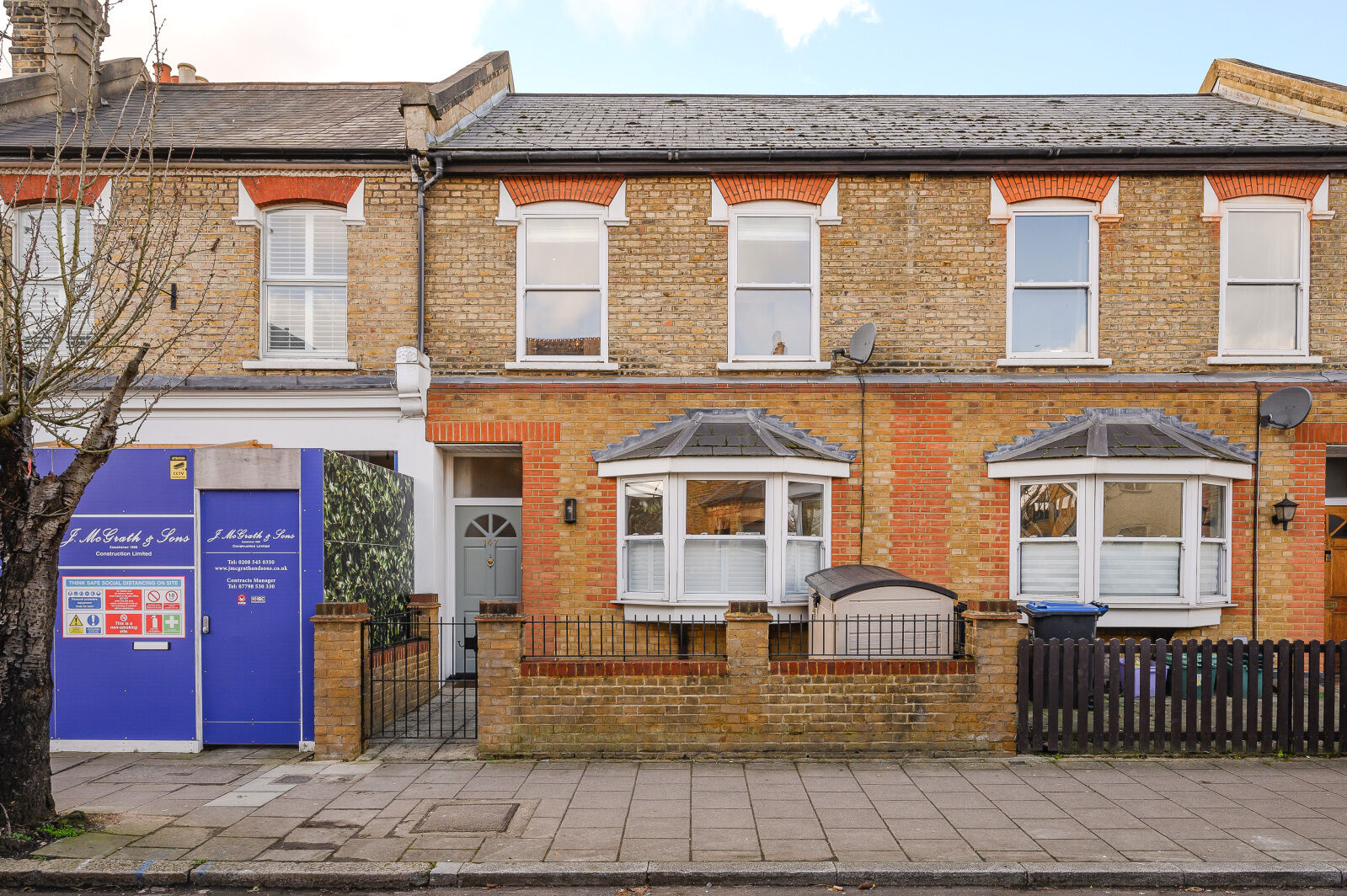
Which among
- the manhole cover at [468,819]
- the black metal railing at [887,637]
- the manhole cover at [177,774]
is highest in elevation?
the black metal railing at [887,637]

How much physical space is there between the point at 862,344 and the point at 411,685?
6688 millimetres

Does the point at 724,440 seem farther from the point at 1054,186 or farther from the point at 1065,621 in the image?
the point at 1054,186

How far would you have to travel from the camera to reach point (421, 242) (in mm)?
10477

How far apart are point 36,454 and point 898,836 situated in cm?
859

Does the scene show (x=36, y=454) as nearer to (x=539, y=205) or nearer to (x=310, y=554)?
(x=310, y=554)

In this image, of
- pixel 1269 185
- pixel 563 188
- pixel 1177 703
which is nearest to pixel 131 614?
pixel 563 188

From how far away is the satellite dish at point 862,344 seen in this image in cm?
1005

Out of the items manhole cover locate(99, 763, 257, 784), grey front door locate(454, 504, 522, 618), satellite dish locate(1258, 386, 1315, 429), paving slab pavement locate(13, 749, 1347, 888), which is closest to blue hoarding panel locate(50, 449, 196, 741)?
paving slab pavement locate(13, 749, 1347, 888)

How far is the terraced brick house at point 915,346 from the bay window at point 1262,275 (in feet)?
0.12

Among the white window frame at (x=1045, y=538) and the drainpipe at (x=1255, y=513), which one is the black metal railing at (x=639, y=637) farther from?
the drainpipe at (x=1255, y=513)

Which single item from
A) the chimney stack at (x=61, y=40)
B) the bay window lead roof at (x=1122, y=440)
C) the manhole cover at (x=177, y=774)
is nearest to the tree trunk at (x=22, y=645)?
the manhole cover at (x=177, y=774)

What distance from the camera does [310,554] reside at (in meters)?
7.92

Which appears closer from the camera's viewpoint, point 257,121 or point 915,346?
point 915,346

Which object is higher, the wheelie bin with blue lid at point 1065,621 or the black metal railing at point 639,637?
the wheelie bin with blue lid at point 1065,621
